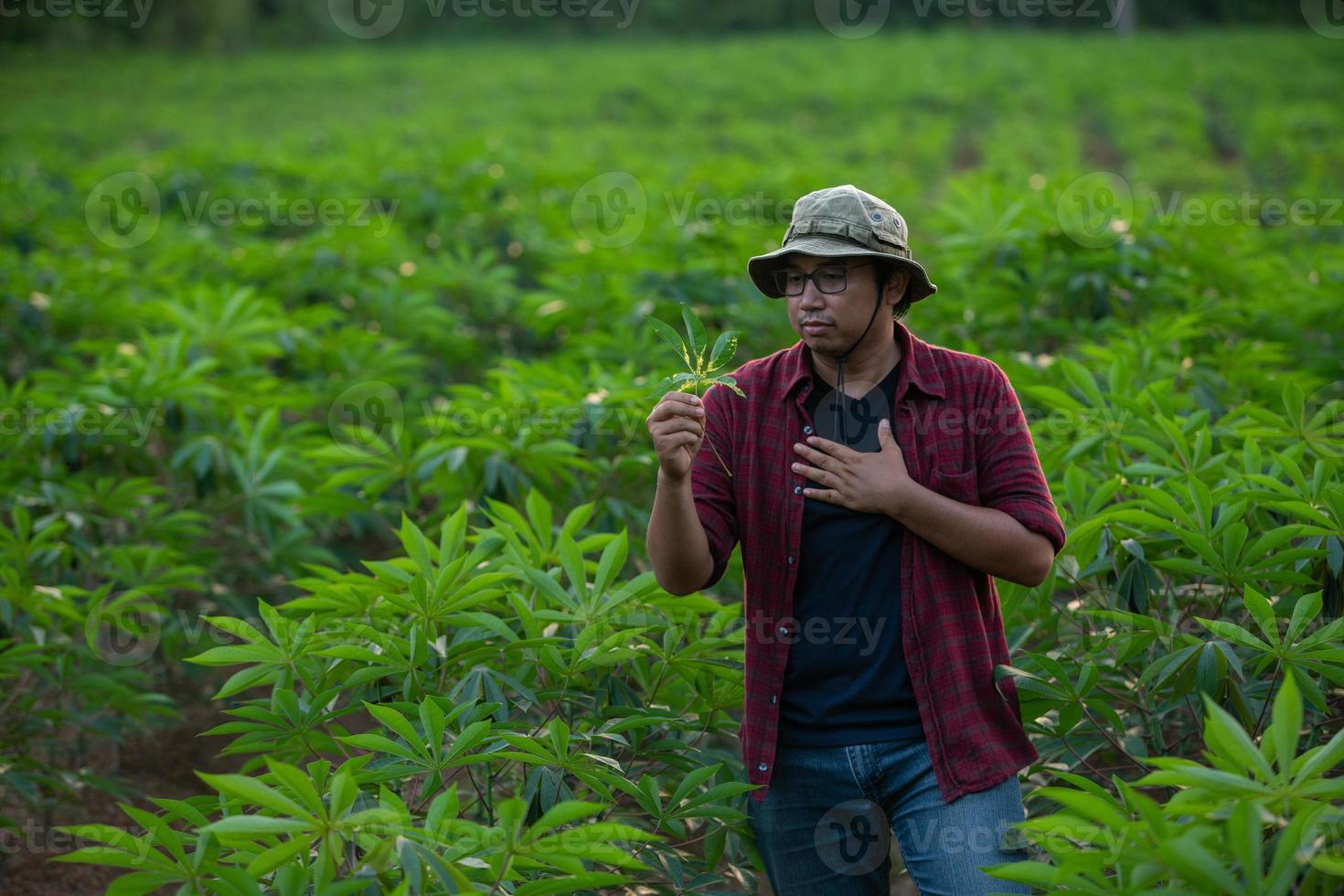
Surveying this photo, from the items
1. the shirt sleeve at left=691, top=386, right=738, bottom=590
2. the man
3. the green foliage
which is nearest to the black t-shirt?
the man

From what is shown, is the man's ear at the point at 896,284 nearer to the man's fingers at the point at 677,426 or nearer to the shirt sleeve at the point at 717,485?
the shirt sleeve at the point at 717,485

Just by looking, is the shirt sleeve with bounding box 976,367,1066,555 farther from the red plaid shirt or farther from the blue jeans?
the blue jeans

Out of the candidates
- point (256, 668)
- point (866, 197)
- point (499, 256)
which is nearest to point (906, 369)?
point (866, 197)

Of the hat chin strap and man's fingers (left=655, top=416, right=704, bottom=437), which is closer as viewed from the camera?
man's fingers (left=655, top=416, right=704, bottom=437)

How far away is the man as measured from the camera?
1.79m

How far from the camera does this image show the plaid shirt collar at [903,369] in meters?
1.91

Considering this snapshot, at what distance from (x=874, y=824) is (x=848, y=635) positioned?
12.8 inches

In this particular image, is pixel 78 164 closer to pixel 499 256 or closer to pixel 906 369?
pixel 499 256

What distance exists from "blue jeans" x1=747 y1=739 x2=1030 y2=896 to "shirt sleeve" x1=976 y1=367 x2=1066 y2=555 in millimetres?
386

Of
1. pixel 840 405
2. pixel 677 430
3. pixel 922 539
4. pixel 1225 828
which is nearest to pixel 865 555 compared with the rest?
pixel 922 539

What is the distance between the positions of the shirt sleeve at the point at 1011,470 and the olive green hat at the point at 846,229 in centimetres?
26

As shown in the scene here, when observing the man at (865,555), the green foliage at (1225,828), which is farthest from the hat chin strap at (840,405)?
the green foliage at (1225,828)

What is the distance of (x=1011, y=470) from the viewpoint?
1.85 metres

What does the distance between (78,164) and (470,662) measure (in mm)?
9723
